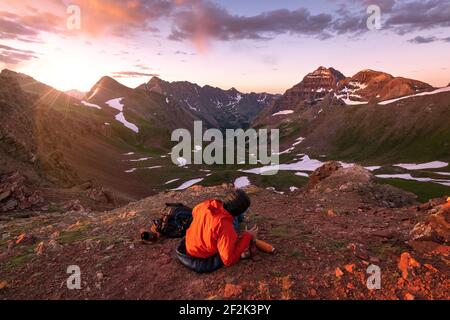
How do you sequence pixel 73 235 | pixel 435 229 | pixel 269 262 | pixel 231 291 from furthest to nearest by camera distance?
1. pixel 73 235
2. pixel 435 229
3. pixel 269 262
4. pixel 231 291

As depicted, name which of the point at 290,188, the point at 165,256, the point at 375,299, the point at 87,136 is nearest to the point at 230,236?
the point at 165,256

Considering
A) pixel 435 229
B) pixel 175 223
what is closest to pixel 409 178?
pixel 435 229

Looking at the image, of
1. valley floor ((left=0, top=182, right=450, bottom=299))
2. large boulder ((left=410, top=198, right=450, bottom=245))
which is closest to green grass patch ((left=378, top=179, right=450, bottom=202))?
valley floor ((left=0, top=182, right=450, bottom=299))

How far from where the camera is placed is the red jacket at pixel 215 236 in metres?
10.3

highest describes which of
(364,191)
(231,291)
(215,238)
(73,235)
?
(215,238)

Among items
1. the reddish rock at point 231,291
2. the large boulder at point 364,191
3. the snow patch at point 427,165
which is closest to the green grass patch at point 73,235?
the reddish rock at point 231,291

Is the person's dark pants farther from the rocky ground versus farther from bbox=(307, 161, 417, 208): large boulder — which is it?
bbox=(307, 161, 417, 208): large boulder

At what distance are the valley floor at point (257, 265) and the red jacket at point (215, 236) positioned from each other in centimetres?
56

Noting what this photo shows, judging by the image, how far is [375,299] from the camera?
9117 millimetres

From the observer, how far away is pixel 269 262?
36.2 ft

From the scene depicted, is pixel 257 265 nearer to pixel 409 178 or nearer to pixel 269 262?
pixel 269 262

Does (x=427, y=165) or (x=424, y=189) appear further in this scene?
(x=427, y=165)

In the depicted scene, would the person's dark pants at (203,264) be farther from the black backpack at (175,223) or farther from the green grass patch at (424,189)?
the green grass patch at (424,189)

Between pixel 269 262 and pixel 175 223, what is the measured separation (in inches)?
169
